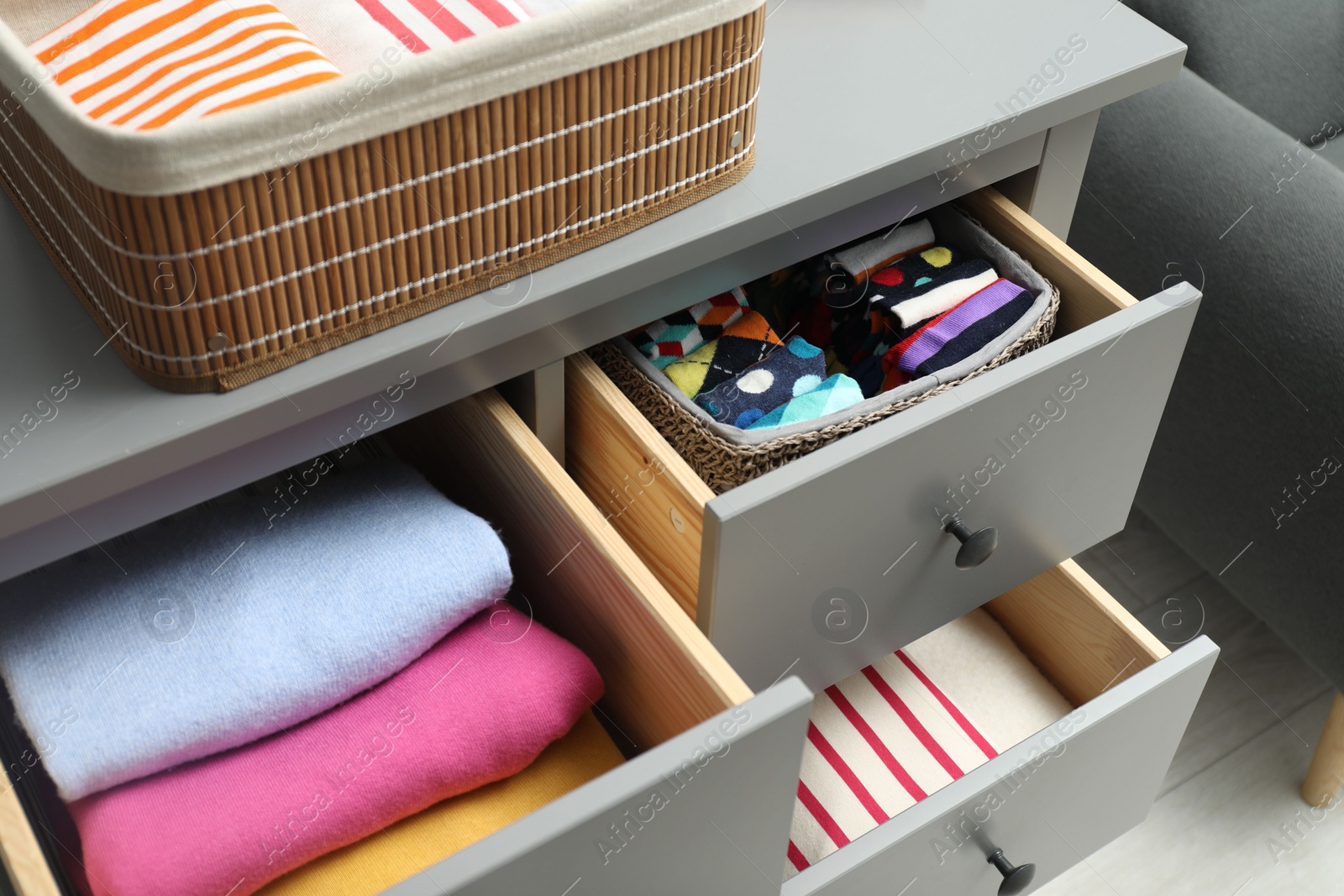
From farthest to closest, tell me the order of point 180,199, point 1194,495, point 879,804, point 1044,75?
point 1194,495 → point 879,804 → point 1044,75 → point 180,199

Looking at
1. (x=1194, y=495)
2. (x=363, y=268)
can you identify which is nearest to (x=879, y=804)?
(x=1194, y=495)

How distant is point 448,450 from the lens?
2.82ft

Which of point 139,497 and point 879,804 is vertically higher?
point 139,497

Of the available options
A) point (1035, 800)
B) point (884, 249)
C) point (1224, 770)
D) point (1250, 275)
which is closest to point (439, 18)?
point (884, 249)

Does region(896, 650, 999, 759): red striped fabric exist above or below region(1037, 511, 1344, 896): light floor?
above

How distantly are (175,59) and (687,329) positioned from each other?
350 mm

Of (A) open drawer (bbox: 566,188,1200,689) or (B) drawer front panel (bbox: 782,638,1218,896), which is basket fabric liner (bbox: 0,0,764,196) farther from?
(B) drawer front panel (bbox: 782,638,1218,896)

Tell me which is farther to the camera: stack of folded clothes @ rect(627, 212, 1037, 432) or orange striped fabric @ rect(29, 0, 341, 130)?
stack of folded clothes @ rect(627, 212, 1037, 432)

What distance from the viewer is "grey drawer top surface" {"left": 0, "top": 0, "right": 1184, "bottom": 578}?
0.60m

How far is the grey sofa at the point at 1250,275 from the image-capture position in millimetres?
1032

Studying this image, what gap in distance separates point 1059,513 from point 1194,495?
362 mm

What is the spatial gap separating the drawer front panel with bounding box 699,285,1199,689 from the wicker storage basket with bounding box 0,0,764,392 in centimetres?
18

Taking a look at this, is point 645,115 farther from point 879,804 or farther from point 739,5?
point 879,804

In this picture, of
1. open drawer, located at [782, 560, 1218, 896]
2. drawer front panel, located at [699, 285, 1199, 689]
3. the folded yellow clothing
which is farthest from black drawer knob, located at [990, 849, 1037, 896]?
the folded yellow clothing
